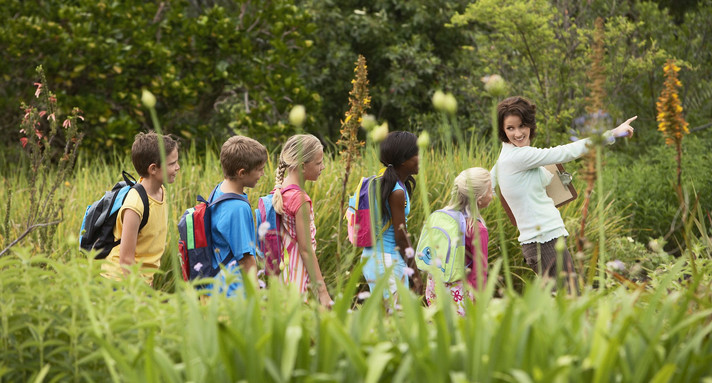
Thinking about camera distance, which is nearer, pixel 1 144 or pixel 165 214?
pixel 165 214

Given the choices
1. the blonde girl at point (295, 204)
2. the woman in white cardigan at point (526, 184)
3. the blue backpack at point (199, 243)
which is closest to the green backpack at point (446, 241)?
the woman in white cardigan at point (526, 184)

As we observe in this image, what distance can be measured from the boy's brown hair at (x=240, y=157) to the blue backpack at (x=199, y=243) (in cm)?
16

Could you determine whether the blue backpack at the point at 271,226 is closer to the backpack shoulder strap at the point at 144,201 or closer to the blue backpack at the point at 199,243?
the blue backpack at the point at 199,243

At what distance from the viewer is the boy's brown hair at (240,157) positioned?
153 inches

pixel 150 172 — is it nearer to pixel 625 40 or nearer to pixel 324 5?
pixel 625 40

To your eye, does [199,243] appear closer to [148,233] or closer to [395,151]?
[148,233]

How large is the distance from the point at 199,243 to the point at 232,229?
7.3 inches

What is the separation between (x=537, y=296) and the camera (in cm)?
210

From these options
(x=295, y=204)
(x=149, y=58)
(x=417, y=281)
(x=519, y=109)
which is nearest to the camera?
(x=417, y=281)

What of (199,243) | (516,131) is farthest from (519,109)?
(199,243)

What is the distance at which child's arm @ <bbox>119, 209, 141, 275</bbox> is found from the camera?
11.9 ft

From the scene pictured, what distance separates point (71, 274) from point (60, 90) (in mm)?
7453

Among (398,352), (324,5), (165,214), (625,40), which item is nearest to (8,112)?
(324,5)

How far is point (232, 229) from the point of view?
3.74 m
